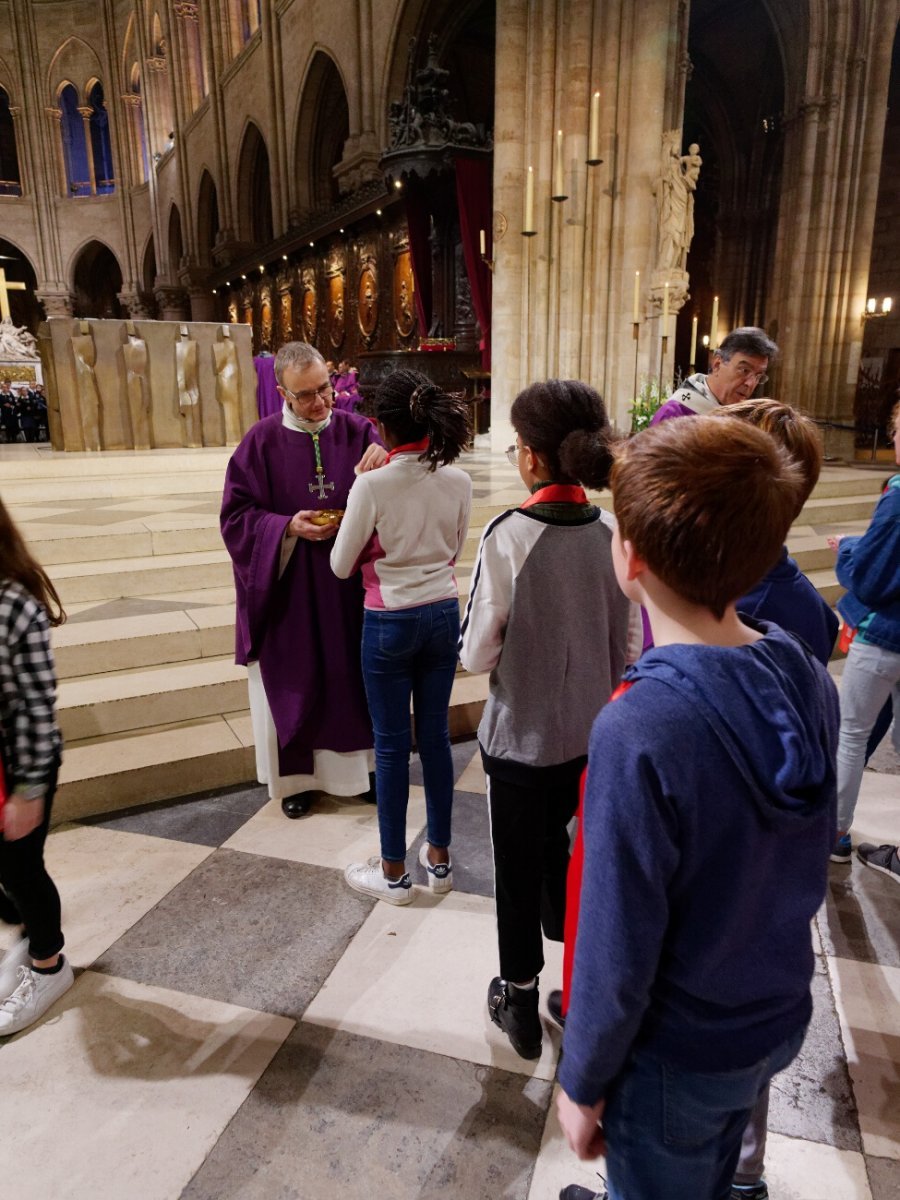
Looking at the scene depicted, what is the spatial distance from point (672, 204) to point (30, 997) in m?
9.33

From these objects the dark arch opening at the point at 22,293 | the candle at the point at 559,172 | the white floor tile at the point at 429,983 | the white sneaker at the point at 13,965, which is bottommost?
the white floor tile at the point at 429,983

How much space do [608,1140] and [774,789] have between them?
58 centimetres

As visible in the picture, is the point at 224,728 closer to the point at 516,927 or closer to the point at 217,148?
the point at 516,927

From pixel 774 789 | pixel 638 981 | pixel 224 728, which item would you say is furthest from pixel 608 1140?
pixel 224 728

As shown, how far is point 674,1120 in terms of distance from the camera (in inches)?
38.0

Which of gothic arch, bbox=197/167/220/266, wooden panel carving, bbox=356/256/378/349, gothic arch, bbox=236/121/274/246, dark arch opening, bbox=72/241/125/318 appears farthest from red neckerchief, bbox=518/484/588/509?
dark arch opening, bbox=72/241/125/318

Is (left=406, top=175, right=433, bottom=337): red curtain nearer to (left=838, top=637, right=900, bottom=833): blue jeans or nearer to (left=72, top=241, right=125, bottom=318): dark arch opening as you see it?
(left=838, top=637, right=900, bottom=833): blue jeans

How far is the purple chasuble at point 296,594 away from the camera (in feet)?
9.77

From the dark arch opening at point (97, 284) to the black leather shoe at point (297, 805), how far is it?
34.7 metres

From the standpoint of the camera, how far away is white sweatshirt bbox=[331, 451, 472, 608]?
2.25 meters

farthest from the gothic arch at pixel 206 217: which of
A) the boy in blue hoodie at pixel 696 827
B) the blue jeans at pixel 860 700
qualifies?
the boy in blue hoodie at pixel 696 827

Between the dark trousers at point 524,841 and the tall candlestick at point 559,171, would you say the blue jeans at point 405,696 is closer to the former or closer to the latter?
the dark trousers at point 524,841

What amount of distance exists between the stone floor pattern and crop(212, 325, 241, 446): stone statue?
6.17 meters

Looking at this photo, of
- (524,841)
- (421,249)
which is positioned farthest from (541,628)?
(421,249)
